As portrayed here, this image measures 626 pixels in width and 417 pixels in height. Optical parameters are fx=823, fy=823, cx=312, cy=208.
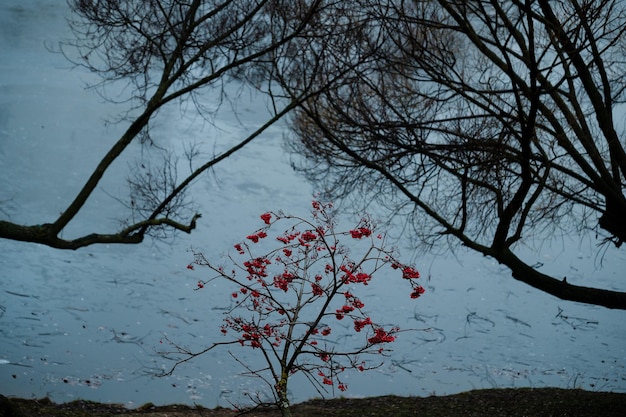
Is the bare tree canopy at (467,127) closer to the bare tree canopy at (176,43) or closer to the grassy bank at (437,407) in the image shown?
the bare tree canopy at (176,43)

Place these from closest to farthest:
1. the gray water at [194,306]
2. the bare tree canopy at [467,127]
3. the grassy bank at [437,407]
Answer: the bare tree canopy at [467,127]
the grassy bank at [437,407]
the gray water at [194,306]

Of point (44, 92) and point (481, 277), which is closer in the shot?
point (481, 277)

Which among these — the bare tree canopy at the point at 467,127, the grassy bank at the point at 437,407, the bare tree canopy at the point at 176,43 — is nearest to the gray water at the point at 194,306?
the grassy bank at the point at 437,407

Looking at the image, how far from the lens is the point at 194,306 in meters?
11.6

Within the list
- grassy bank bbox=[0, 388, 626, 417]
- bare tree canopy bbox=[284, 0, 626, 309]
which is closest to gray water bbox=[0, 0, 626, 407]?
grassy bank bbox=[0, 388, 626, 417]

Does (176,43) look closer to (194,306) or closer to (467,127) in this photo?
(467,127)

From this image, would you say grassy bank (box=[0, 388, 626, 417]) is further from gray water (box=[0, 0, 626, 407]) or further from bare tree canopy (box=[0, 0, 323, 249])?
bare tree canopy (box=[0, 0, 323, 249])

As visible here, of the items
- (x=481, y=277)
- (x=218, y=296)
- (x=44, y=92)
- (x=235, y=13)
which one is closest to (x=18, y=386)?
(x=218, y=296)

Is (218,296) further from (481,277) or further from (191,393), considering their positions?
(481,277)

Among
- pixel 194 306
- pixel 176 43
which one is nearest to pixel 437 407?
pixel 176 43

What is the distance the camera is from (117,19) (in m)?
7.52

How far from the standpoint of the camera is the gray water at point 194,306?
9758 millimetres

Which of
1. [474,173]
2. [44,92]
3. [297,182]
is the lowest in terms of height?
[474,173]

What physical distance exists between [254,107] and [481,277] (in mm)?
7437
